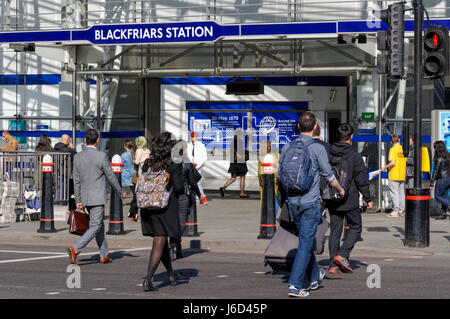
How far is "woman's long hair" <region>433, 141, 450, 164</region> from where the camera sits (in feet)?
62.0

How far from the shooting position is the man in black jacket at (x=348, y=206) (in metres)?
11.3

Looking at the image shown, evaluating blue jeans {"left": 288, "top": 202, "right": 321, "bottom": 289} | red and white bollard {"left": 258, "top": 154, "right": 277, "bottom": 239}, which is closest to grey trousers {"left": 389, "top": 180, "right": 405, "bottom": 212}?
red and white bollard {"left": 258, "top": 154, "right": 277, "bottom": 239}

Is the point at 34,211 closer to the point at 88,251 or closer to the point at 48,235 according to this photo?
the point at 48,235

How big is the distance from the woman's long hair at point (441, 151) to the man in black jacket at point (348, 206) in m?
8.00

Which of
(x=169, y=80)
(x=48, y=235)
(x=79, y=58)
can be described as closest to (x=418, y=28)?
(x=48, y=235)

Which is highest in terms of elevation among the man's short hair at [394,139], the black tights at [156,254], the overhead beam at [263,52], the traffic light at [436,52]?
the overhead beam at [263,52]

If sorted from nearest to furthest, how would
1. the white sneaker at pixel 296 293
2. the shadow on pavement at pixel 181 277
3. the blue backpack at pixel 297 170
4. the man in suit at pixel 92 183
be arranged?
1. the blue backpack at pixel 297 170
2. the white sneaker at pixel 296 293
3. the shadow on pavement at pixel 181 277
4. the man in suit at pixel 92 183

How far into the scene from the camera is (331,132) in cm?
2636

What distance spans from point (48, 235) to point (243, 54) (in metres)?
8.77

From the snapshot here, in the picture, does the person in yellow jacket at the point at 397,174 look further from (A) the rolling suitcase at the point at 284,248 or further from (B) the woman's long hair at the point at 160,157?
(B) the woman's long hair at the point at 160,157

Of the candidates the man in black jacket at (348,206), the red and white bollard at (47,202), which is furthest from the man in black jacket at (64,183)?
the man in black jacket at (348,206)

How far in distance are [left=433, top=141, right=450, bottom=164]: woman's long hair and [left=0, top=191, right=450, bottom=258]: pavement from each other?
1328 mm

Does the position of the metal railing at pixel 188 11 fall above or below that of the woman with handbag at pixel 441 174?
above

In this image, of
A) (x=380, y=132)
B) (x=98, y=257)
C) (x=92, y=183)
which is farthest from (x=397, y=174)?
(x=92, y=183)
